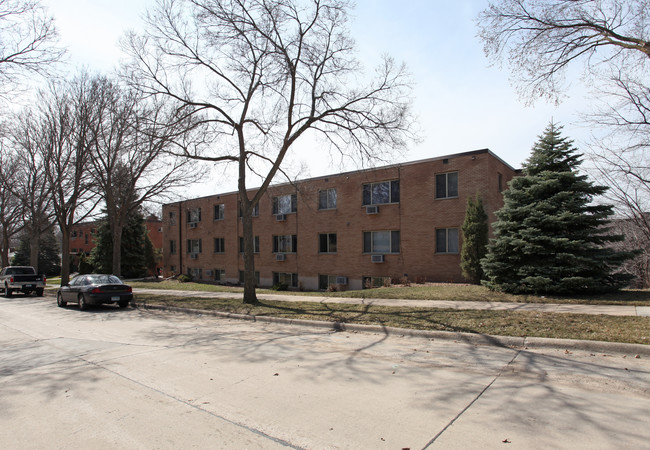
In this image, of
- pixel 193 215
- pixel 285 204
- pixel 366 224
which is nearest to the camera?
pixel 366 224

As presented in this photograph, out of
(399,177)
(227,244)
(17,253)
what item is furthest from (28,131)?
(17,253)

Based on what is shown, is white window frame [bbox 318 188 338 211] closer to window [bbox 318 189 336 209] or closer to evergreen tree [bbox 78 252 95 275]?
window [bbox 318 189 336 209]

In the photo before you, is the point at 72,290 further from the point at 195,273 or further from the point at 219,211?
the point at 195,273

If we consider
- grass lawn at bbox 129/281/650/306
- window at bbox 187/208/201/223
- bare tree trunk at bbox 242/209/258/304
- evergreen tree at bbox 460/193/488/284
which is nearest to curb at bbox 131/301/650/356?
bare tree trunk at bbox 242/209/258/304

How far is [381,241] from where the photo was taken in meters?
21.8

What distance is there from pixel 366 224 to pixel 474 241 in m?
7.00

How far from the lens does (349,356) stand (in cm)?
688

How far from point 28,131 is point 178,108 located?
15852mm

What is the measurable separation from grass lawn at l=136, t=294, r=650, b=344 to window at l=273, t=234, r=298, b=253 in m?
13.6

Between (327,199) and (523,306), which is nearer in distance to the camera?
(523,306)

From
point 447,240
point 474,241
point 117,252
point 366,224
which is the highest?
point 366,224

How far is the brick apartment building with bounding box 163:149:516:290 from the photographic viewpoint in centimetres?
1889

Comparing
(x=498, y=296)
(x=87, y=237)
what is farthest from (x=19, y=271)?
(x=87, y=237)

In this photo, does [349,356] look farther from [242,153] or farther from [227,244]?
[227,244]
